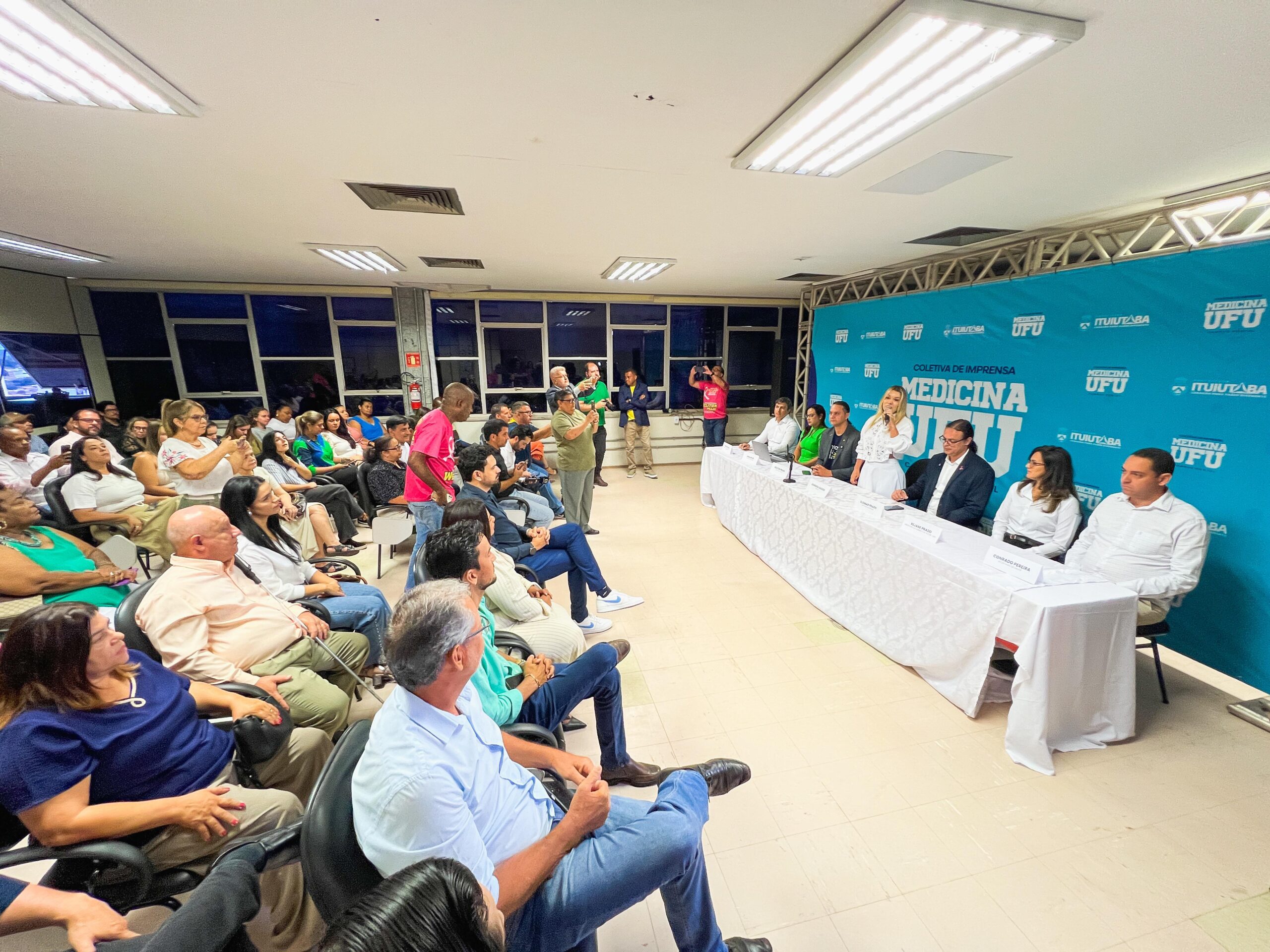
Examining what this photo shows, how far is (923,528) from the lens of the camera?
262 centimetres

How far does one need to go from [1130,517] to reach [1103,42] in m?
2.13

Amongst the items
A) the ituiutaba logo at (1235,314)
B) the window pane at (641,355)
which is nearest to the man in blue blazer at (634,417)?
the window pane at (641,355)

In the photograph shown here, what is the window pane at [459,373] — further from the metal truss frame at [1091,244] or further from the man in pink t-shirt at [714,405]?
the metal truss frame at [1091,244]

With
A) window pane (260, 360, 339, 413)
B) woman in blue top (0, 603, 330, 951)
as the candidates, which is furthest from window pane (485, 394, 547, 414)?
woman in blue top (0, 603, 330, 951)

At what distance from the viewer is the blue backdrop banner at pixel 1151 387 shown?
251cm

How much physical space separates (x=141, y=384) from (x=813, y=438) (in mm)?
8358

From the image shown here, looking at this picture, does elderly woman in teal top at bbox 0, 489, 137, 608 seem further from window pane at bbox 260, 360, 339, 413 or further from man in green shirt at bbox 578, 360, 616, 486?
window pane at bbox 260, 360, 339, 413

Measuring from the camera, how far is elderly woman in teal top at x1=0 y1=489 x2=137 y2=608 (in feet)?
6.46

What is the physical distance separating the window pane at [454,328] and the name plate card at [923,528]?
6.26 meters

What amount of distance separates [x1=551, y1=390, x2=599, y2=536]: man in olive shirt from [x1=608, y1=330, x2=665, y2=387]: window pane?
135 inches

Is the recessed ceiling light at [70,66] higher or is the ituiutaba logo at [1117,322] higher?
the recessed ceiling light at [70,66]

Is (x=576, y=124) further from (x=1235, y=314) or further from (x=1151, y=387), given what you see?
(x=1151, y=387)

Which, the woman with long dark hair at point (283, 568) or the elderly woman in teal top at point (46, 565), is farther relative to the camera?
the woman with long dark hair at point (283, 568)

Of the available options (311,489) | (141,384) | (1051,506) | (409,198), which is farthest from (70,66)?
(141,384)
